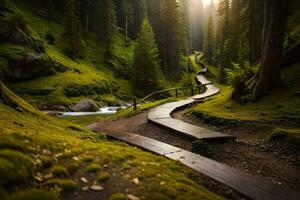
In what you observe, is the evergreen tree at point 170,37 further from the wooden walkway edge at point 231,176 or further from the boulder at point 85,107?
the wooden walkway edge at point 231,176

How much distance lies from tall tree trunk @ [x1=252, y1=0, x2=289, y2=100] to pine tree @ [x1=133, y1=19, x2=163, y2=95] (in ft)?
100

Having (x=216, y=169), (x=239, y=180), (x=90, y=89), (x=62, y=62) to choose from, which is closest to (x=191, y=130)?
(x=216, y=169)

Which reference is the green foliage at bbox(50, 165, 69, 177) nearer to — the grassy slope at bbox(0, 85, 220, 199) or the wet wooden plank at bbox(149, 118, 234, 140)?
the grassy slope at bbox(0, 85, 220, 199)

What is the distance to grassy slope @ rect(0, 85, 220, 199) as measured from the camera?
4961 mm

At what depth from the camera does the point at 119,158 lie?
739 centimetres

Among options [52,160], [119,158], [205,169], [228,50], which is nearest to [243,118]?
[205,169]

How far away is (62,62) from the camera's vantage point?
1646 inches

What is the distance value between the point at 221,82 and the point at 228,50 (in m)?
6.77

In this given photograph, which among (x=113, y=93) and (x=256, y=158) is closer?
(x=256, y=158)

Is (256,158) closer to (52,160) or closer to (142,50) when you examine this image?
(52,160)

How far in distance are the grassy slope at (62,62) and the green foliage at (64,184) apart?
93.4 feet

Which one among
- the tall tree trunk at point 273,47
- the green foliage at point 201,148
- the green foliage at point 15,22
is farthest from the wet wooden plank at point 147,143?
the green foliage at point 15,22

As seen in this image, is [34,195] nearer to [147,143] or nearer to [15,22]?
[147,143]

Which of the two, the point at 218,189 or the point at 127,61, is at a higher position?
the point at 127,61
